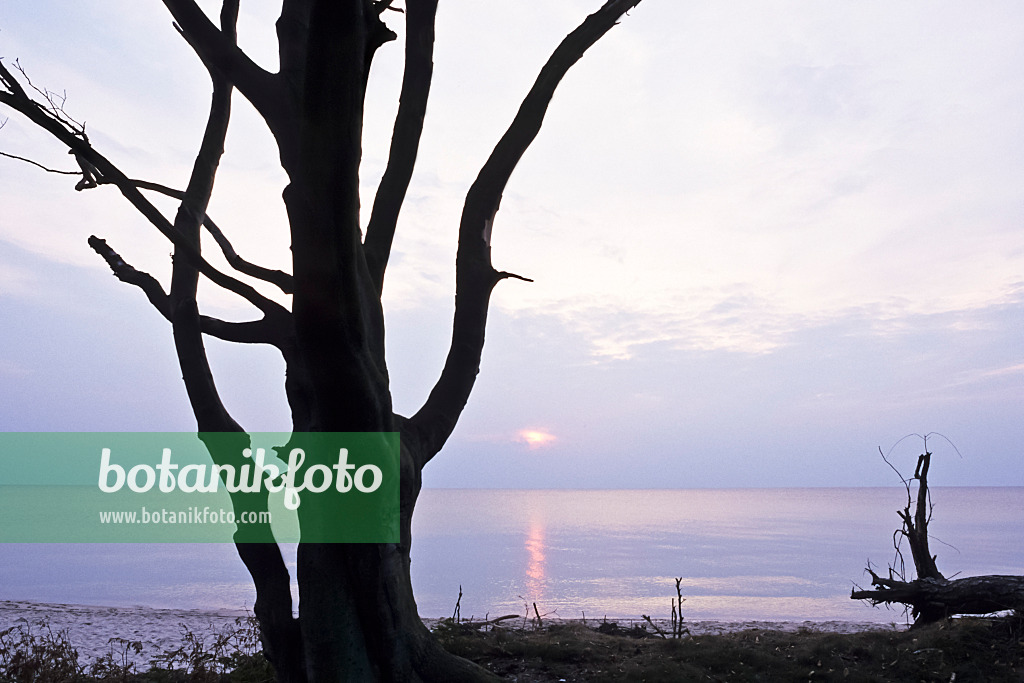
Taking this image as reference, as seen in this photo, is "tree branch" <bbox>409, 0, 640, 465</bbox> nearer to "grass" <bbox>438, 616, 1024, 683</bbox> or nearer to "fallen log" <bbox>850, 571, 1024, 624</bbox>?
"grass" <bbox>438, 616, 1024, 683</bbox>

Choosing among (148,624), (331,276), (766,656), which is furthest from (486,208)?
(148,624)

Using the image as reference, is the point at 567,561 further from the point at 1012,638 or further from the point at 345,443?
the point at 345,443

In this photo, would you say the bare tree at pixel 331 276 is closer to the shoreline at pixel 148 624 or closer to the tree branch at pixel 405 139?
the tree branch at pixel 405 139

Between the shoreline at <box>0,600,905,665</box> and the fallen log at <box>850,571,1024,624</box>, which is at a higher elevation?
the fallen log at <box>850,571,1024,624</box>

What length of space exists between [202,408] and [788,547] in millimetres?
33481

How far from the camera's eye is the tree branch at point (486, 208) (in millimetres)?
5172

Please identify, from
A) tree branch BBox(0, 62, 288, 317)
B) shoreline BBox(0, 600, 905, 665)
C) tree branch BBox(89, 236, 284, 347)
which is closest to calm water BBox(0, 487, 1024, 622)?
shoreline BBox(0, 600, 905, 665)

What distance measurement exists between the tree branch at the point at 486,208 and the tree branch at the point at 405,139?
1.87ft

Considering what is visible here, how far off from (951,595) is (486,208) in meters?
5.72

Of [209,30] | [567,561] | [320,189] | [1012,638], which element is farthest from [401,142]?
[567,561]

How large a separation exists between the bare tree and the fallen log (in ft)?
15.2

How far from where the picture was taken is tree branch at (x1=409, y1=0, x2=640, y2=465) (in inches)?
204

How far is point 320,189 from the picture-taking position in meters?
3.00

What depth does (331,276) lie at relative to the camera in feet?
10.5
